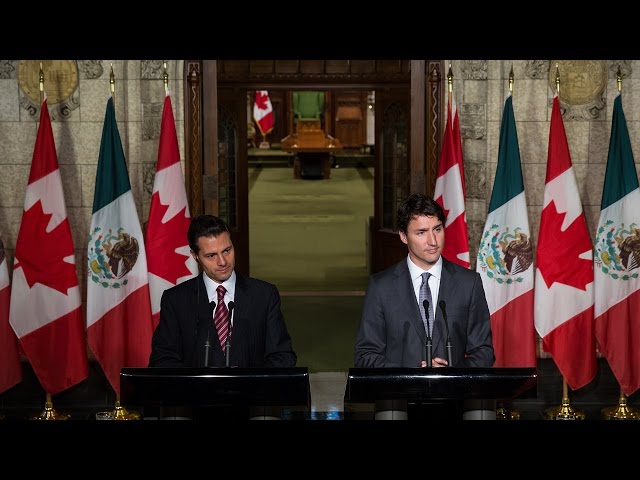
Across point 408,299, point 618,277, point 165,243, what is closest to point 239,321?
point 408,299

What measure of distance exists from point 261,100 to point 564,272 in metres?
17.6

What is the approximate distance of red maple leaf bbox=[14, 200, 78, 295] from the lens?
6.66m

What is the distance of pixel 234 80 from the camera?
9.12 m

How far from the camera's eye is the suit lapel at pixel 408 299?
4.32 meters

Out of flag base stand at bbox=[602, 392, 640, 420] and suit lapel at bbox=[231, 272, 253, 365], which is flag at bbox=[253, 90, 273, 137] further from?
suit lapel at bbox=[231, 272, 253, 365]

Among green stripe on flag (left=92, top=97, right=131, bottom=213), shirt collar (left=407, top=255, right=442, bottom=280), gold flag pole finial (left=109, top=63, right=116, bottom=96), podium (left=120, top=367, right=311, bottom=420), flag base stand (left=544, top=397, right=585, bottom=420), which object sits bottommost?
flag base stand (left=544, top=397, right=585, bottom=420)

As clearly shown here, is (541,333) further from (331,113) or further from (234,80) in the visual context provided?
(331,113)

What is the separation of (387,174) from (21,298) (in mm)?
3711

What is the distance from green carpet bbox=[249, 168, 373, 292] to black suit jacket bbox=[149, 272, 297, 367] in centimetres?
586

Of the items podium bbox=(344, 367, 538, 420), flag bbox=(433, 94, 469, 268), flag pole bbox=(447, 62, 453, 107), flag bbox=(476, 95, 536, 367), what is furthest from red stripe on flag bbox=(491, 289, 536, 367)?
podium bbox=(344, 367, 538, 420)

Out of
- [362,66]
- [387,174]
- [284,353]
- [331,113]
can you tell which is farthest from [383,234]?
[331,113]

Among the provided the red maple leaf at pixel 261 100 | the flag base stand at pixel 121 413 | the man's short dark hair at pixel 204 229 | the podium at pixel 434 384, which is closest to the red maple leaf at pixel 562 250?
the flag base stand at pixel 121 413

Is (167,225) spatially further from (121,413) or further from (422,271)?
(422,271)
